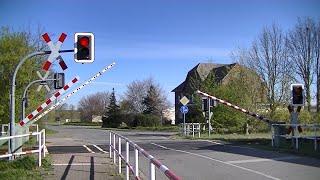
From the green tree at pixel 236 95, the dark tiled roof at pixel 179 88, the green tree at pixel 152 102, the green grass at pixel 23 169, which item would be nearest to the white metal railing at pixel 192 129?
the green tree at pixel 236 95

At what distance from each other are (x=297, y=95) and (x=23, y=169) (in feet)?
41.9

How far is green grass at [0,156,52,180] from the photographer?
1298 cm

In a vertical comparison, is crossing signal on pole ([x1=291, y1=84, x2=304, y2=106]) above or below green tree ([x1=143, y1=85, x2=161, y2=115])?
below

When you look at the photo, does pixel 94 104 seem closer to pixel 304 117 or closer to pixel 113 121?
pixel 113 121

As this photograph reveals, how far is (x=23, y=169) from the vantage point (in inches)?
569

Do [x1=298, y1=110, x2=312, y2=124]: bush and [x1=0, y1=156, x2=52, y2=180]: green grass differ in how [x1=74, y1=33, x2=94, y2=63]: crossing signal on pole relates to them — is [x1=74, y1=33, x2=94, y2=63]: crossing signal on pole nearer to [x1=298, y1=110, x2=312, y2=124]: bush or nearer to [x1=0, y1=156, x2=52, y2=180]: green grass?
[x1=0, y1=156, x2=52, y2=180]: green grass

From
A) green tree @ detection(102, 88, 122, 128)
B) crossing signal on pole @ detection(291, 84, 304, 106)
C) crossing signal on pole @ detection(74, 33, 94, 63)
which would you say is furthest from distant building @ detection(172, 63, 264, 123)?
crossing signal on pole @ detection(74, 33, 94, 63)

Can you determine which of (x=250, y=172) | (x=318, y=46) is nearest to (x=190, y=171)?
(x=250, y=172)

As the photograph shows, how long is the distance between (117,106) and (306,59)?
46.4 meters

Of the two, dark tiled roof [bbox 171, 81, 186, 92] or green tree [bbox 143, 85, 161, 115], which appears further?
dark tiled roof [bbox 171, 81, 186, 92]

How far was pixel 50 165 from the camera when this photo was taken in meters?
15.9

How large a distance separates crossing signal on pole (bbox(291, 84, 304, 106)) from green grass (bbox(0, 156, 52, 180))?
36.4 feet

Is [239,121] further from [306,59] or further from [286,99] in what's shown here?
[306,59]

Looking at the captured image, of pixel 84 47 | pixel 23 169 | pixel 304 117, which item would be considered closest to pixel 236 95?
pixel 304 117
